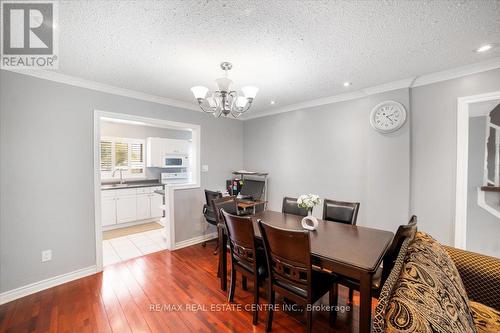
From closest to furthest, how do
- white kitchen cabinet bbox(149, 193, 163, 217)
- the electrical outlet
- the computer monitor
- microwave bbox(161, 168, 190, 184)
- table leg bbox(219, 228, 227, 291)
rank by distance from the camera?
1. table leg bbox(219, 228, 227, 291)
2. the electrical outlet
3. the computer monitor
4. white kitchen cabinet bbox(149, 193, 163, 217)
5. microwave bbox(161, 168, 190, 184)

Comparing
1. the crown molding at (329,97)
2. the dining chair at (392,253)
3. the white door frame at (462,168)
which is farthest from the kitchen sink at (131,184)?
the white door frame at (462,168)

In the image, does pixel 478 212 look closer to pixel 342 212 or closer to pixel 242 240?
pixel 342 212

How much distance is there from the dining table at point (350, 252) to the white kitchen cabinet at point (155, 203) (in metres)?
3.31

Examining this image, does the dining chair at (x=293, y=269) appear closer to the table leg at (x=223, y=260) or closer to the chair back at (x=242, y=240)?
the chair back at (x=242, y=240)

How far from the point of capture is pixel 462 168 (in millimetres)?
2268

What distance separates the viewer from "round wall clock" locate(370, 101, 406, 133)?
2648mm

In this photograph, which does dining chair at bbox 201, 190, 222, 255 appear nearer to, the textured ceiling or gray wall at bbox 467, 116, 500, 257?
the textured ceiling

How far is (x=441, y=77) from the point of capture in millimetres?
2389

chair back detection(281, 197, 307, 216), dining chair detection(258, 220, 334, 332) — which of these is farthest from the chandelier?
chair back detection(281, 197, 307, 216)

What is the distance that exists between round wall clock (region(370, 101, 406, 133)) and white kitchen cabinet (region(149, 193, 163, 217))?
4711 mm

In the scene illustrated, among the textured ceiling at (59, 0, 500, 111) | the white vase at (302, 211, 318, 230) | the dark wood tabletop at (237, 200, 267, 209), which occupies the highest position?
the textured ceiling at (59, 0, 500, 111)

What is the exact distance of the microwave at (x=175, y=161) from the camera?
5.17m

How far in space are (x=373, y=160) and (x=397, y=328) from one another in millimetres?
2542

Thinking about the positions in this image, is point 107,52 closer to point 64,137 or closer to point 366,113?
point 64,137
